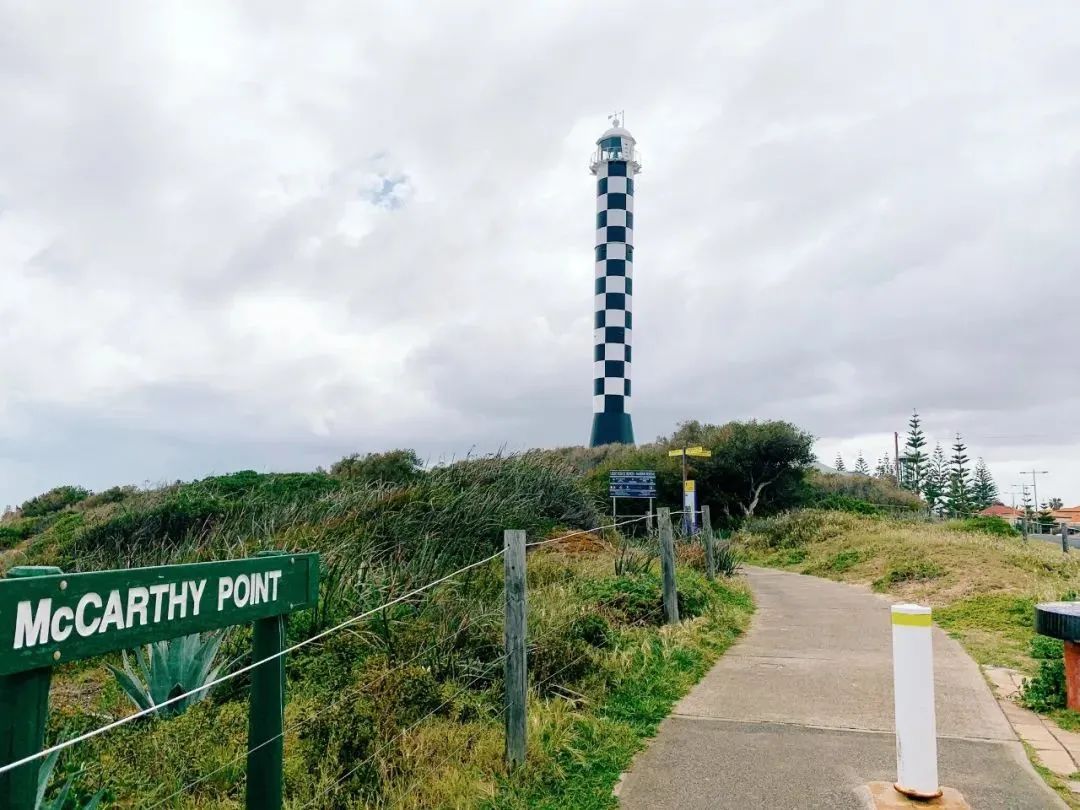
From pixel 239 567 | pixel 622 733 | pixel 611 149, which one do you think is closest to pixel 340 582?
pixel 622 733

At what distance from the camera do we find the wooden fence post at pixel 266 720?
2.61m

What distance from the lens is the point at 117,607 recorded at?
1848mm

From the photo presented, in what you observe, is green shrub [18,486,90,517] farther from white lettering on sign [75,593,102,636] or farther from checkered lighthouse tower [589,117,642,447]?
white lettering on sign [75,593,102,636]

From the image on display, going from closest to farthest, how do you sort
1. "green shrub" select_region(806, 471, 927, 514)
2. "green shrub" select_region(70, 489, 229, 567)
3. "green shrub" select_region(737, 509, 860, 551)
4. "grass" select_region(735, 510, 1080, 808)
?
"grass" select_region(735, 510, 1080, 808) → "green shrub" select_region(70, 489, 229, 567) → "green shrub" select_region(737, 509, 860, 551) → "green shrub" select_region(806, 471, 927, 514)

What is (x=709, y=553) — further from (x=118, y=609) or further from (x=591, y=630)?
(x=118, y=609)

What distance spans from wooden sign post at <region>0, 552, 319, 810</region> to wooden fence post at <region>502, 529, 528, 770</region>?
192 centimetres

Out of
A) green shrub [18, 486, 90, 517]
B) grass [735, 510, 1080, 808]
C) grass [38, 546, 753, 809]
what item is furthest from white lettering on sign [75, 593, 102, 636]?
green shrub [18, 486, 90, 517]

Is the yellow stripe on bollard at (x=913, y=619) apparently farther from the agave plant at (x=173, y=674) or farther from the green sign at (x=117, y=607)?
the agave plant at (x=173, y=674)

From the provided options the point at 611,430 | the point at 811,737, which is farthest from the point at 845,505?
the point at 811,737

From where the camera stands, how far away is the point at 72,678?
6.00m

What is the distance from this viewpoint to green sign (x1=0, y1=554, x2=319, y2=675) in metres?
1.64

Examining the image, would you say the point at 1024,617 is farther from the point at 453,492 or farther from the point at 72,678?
the point at 72,678

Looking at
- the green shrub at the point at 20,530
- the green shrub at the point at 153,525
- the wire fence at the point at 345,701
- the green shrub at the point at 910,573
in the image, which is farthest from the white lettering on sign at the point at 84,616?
the green shrub at the point at 20,530

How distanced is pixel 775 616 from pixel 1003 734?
15.3ft
